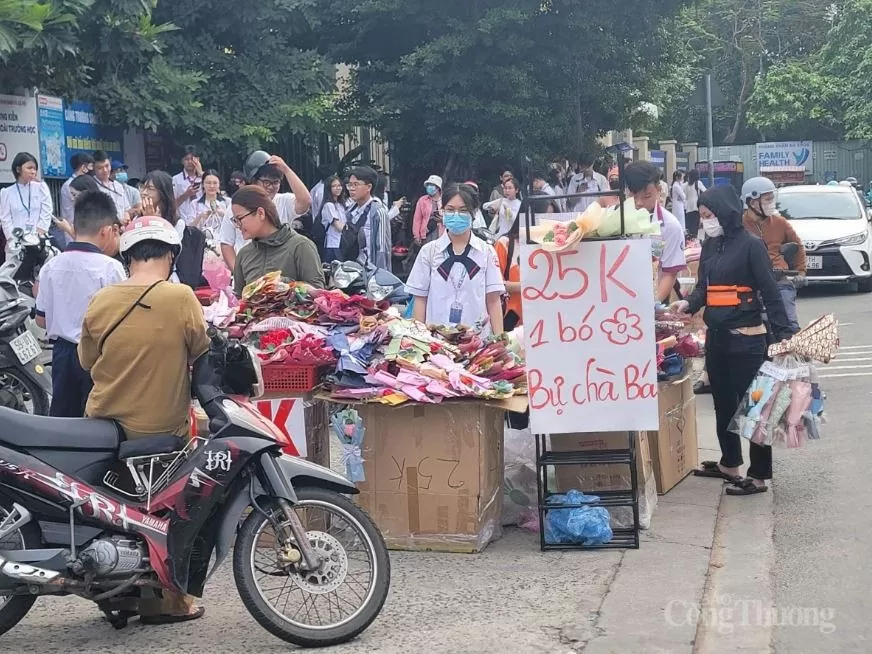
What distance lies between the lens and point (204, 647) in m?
5.08

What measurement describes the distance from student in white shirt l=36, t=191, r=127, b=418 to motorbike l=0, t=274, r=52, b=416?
289 cm

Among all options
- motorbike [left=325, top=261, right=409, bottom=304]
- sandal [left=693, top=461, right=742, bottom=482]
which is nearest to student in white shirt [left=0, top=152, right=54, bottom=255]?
motorbike [left=325, top=261, right=409, bottom=304]

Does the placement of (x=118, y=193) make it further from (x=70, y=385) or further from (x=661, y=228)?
(x=70, y=385)

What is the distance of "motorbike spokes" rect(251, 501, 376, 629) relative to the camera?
5.00 meters

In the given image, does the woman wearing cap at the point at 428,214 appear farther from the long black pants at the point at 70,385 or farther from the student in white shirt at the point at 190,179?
the long black pants at the point at 70,385

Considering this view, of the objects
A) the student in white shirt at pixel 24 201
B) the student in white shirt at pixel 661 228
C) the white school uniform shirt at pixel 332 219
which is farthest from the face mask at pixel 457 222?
the student in white shirt at pixel 24 201

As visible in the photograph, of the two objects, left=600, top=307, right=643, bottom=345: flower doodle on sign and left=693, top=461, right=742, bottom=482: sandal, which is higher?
left=600, top=307, right=643, bottom=345: flower doodle on sign

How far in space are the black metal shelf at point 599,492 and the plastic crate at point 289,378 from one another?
1192 millimetres

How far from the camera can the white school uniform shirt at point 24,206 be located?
543 inches

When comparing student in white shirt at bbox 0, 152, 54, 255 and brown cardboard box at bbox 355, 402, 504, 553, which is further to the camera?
student in white shirt at bbox 0, 152, 54, 255

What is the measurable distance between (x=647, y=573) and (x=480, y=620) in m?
1.07

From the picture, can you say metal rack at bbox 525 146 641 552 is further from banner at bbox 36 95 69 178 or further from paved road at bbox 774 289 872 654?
banner at bbox 36 95 69 178

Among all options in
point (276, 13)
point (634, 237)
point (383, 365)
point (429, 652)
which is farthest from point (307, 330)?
point (276, 13)

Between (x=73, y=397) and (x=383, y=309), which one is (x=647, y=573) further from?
(x=73, y=397)
